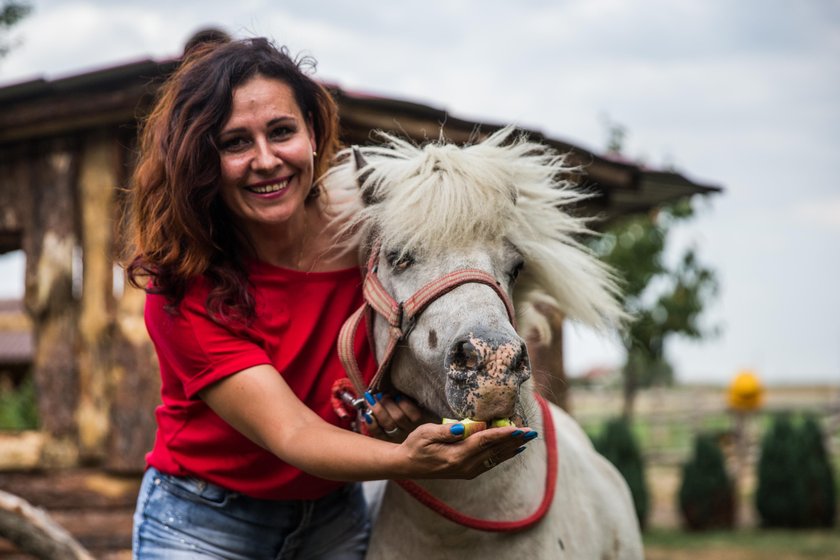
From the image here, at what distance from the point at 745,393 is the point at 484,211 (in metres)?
16.7

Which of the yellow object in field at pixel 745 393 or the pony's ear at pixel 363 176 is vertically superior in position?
the pony's ear at pixel 363 176

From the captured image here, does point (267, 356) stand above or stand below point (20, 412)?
above

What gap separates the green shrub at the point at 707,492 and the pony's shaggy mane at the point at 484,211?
1040cm

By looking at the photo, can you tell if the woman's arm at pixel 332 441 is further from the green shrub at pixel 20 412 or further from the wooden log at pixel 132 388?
the green shrub at pixel 20 412

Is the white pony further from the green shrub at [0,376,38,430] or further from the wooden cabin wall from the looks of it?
the green shrub at [0,376,38,430]

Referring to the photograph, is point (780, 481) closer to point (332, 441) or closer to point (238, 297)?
point (238, 297)

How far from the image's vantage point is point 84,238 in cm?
538

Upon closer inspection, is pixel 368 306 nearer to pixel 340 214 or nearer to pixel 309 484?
pixel 340 214

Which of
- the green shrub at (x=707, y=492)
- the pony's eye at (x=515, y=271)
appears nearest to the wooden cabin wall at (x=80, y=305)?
the pony's eye at (x=515, y=271)

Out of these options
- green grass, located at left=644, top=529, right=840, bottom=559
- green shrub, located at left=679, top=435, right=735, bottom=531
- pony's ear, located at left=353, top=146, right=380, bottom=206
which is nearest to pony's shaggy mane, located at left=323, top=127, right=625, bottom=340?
pony's ear, located at left=353, top=146, right=380, bottom=206

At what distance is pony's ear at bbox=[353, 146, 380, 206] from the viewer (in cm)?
229

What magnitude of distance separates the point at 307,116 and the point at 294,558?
123 centimetres

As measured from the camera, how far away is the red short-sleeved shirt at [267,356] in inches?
87.8

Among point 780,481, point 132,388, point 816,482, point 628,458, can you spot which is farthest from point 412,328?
point 816,482
